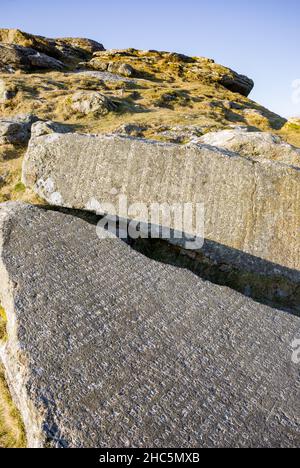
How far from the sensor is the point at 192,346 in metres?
5.18

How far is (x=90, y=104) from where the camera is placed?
16438 millimetres

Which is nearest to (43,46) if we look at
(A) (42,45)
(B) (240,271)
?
(A) (42,45)

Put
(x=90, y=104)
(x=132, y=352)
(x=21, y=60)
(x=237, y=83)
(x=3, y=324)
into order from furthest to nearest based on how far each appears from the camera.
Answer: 1. (x=237, y=83)
2. (x=21, y=60)
3. (x=90, y=104)
4. (x=3, y=324)
5. (x=132, y=352)

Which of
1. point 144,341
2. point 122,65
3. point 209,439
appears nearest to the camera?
point 209,439

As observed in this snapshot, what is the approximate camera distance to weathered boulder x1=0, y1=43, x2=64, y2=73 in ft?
77.0

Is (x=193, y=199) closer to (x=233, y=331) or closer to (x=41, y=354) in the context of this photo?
(x=233, y=331)

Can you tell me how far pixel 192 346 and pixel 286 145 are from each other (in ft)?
23.3

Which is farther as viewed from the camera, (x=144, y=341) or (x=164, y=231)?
(x=164, y=231)

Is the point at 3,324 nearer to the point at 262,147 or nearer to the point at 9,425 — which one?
the point at 9,425

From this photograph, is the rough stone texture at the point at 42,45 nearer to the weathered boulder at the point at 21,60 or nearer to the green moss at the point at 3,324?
the weathered boulder at the point at 21,60

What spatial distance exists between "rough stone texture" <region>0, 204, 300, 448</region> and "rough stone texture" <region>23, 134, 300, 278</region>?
5.01 feet

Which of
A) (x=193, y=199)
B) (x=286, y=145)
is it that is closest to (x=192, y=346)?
(x=193, y=199)

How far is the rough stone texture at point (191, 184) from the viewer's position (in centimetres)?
773

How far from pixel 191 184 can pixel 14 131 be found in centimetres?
741
